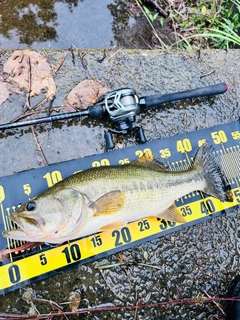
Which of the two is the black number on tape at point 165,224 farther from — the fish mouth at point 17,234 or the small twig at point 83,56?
the small twig at point 83,56

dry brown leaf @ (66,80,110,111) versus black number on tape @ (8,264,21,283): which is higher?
dry brown leaf @ (66,80,110,111)

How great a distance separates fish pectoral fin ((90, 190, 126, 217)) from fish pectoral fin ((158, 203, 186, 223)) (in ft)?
1.66

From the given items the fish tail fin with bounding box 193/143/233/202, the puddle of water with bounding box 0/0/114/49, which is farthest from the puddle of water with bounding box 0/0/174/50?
the fish tail fin with bounding box 193/143/233/202

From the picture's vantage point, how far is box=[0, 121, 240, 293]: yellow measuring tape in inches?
104

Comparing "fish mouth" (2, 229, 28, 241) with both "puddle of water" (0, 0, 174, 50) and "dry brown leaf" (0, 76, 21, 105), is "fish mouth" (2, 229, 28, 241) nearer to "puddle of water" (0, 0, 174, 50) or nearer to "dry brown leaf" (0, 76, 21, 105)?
"dry brown leaf" (0, 76, 21, 105)

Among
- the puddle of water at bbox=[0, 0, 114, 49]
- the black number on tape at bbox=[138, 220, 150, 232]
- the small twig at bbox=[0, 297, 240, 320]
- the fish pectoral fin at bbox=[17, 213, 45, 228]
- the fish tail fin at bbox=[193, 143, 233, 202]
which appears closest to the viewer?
the fish pectoral fin at bbox=[17, 213, 45, 228]

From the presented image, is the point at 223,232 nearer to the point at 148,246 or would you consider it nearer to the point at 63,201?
the point at 148,246

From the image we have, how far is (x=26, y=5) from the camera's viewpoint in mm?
3619

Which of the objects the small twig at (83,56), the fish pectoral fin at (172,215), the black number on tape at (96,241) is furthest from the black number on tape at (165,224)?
the small twig at (83,56)

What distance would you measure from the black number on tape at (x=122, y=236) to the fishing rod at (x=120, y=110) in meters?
0.76

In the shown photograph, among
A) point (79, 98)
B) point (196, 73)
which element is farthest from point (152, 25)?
point (79, 98)

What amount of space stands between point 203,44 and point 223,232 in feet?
7.88

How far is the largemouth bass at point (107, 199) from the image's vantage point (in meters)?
2.36

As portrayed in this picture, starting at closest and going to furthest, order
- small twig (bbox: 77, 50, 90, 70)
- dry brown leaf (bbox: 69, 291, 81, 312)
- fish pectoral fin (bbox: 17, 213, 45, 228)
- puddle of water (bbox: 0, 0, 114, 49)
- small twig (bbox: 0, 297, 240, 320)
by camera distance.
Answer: fish pectoral fin (bbox: 17, 213, 45, 228)
small twig (bbox: 0, 297, 240, 320)
dry brown leaf (bbox: 69, 291, 81, 312)
small twig (bbox: 77, 50, 90, 70)
puddle of water (bbox: 0, 0, 114, 49)
